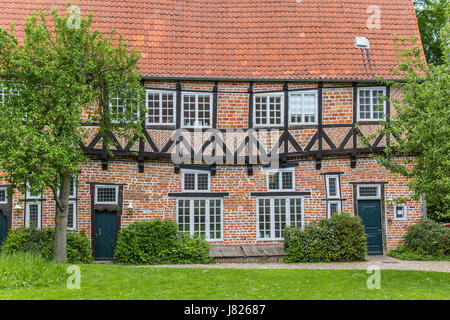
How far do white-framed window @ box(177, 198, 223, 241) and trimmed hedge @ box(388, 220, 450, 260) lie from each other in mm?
5914

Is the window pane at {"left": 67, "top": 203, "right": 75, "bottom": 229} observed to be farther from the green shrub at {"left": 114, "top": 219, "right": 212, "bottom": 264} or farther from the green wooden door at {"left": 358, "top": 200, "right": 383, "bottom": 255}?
the green wooden door at {"left": 358, "top": 200, "right": 383, "bottom": 255}

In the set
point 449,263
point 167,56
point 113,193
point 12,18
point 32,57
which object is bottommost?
point 449,263

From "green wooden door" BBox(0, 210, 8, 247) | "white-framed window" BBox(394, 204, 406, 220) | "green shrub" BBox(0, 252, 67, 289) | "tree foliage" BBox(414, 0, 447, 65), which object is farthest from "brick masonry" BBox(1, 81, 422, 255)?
"tree foliage" BBox(414, 0, 447, 65)

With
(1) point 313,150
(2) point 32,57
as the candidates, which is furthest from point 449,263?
(2) point 32,57

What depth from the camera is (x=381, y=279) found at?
12.5 m

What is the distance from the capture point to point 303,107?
18.3 meters

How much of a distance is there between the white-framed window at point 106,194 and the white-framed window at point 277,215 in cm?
476

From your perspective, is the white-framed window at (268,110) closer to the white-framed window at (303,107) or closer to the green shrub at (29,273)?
the white-framed window at (303,107)

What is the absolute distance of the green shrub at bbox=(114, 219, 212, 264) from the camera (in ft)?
53.2

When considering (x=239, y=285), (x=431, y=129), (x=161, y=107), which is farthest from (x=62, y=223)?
(x=431, y=129)

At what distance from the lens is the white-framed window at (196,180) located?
1803 cm

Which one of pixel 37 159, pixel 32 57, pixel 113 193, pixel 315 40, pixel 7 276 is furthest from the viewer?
pixel 315 40
